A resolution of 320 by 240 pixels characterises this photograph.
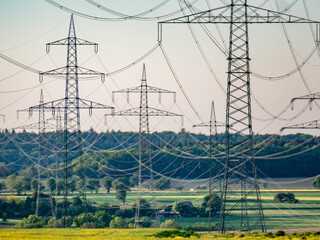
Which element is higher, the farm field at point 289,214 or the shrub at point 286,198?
the shrub at point 286,198

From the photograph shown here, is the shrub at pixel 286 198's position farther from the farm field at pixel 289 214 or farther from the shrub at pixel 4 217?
the shrub at pixel 4 217

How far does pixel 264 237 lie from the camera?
5053 cm

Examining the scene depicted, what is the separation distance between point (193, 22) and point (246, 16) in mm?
7260

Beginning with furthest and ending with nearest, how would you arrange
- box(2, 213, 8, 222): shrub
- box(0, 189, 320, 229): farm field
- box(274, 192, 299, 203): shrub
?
box(274, 192, 299, 203): shrub
box(2, 213, 8, 222): shrub
box(0, 189, 320, 229): farm field

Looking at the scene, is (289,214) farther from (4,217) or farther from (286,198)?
(4,217)

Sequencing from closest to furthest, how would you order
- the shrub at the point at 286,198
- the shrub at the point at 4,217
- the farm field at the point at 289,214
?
the farm field at the point at 289,214, the shrub at the point at 4,217, the shrub at the point at 286,198

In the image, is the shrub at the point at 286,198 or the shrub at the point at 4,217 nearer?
the shrub at the point at 4,217

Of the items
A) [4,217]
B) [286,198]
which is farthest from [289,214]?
[4,217]

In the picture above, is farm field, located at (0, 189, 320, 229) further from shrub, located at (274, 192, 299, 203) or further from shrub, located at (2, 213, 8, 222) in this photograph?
shrub, located at (274, 192, 299, 203)

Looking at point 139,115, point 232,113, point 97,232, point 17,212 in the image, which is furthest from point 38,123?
point 232,113

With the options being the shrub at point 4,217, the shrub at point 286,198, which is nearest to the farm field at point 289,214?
the shrub at point 4,217

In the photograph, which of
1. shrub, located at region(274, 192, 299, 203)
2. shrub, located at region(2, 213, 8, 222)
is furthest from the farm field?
shrub, located at region(274, 192, 299, 203)

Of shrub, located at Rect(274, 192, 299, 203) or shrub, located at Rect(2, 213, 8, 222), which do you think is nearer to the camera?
shrub, located at Rect(2, 213, 8, 222)

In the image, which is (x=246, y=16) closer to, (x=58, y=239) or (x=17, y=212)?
(x=58, y=239)
